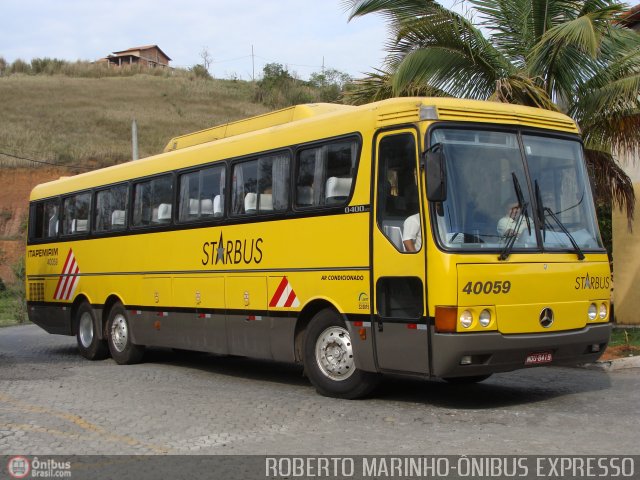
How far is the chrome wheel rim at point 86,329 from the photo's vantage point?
1611 cm

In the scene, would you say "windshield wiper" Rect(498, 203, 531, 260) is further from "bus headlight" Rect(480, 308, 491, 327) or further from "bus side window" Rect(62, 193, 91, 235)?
"bus side window" Rect(62, 193, 91, 235)

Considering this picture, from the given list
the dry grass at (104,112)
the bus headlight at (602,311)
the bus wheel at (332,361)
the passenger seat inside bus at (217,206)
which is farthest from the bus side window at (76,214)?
the dry grass at (104,112)

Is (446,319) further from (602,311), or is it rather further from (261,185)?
(261,185)

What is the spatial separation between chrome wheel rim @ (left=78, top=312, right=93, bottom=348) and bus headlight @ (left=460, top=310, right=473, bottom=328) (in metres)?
9.19

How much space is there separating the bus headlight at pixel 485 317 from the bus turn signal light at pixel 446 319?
12.0 inches

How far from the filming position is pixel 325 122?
10.7 metres

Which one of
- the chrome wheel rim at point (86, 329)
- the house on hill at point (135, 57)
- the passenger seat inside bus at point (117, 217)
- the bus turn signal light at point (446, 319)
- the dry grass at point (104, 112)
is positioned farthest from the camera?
the house on hill at point (135, 57)

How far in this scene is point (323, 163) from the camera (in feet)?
34.8

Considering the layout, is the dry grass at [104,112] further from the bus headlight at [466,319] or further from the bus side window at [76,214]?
the bus headlight at [466,319]

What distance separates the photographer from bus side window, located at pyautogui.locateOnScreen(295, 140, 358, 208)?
10.2 meters

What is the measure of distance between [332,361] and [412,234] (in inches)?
79.0

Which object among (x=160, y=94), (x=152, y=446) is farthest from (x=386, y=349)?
(x=160, y=94)

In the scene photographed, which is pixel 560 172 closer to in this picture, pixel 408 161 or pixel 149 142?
pixel 408 161

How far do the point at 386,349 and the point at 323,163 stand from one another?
8.21ft
